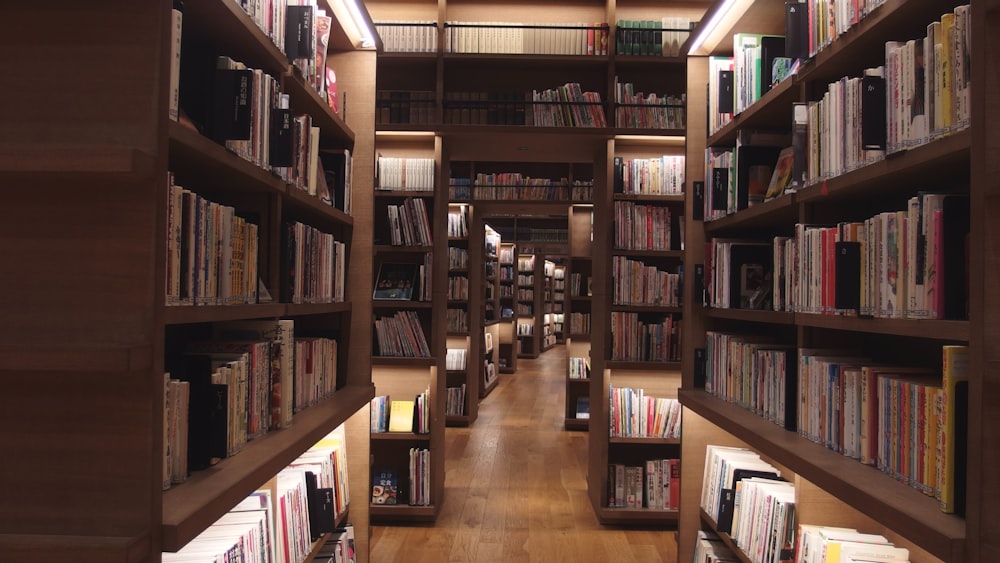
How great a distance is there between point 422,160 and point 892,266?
339 centimetres

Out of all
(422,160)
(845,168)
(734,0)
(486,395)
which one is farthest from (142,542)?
(486,395)

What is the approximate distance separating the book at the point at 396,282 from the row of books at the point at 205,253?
8.57 ft

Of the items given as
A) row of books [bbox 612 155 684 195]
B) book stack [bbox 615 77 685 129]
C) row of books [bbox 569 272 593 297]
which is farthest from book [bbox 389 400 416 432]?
row of books [bbox 569 272 593 297]

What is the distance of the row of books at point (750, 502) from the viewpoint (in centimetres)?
225

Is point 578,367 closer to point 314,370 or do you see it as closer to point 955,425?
point 314,370

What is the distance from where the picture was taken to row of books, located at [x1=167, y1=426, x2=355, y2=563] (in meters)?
1.81

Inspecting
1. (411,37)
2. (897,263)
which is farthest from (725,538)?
(411,37)

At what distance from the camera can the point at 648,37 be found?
4.82m

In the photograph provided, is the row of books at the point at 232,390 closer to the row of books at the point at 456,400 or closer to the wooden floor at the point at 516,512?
the wooden floor at the point at 516,512

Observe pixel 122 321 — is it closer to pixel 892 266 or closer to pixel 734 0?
pixel 892 266

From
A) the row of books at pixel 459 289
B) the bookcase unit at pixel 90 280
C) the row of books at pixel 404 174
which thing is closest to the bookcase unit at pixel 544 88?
the row of books at pixel 404 174

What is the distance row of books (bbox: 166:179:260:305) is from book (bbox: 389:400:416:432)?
8.56 feet

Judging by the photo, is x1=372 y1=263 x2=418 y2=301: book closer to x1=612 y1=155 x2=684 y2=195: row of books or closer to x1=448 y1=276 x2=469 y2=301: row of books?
x1=612 y1=155 x2=684 y2=195: row of books

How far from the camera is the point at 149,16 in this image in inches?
50.7
